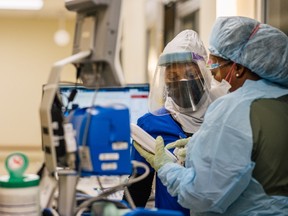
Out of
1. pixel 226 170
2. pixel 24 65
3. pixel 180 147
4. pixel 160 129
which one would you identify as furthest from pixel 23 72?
pixel 226 170

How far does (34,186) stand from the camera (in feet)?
4.58

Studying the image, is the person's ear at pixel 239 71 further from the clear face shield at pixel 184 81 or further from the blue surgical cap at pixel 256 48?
the clear face shield at pixel 184 81

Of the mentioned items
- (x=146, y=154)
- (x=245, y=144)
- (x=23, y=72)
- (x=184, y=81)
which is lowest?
(x=23, y=72)

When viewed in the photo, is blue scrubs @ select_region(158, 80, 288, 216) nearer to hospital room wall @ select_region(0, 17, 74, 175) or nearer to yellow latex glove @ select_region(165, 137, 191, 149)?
yellow latex glove @ select_region(165, 137, 191, 149)

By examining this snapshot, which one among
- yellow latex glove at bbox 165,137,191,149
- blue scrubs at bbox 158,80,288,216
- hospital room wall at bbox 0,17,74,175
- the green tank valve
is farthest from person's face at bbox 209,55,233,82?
hospital room wall at bbox 0,17,74,175

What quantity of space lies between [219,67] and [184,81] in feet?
0.96

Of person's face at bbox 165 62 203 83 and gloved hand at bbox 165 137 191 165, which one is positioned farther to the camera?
person's face at bbox 165 62 203 83

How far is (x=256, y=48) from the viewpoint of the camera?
1.97 m

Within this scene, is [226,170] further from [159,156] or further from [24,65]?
[24,65]

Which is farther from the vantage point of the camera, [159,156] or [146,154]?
[146,154]

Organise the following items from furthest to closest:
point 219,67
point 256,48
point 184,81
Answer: point 184,81 → point 219,67 → point 256,48

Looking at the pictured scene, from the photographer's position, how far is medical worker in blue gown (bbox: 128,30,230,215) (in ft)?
7.72

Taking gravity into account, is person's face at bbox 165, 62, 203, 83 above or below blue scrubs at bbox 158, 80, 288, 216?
above

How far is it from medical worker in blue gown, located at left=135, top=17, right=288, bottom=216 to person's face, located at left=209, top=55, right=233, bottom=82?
4cm
